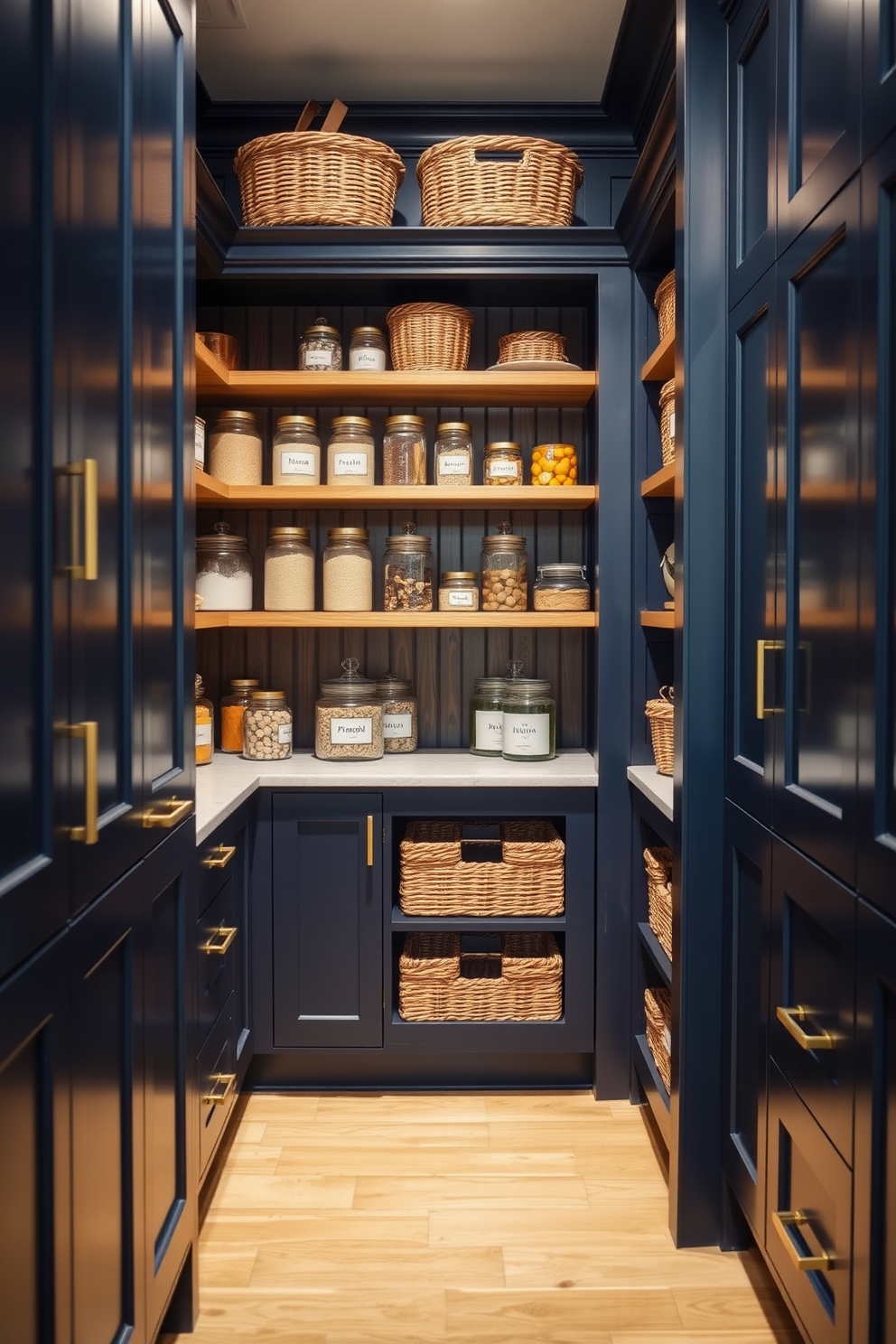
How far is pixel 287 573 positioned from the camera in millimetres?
2736

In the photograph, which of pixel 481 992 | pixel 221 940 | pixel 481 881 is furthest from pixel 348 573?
pixel 481 992

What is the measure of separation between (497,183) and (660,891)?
1.79 meters

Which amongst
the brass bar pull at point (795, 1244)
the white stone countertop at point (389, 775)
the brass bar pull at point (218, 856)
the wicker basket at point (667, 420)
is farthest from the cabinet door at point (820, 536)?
the brass bar pull at point (218, 856)

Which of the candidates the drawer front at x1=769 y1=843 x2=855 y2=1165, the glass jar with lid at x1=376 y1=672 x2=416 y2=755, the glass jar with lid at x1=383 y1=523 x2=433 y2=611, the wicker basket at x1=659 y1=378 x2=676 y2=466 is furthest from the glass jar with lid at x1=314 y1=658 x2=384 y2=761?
the drawer front at x1=769 y1=843 x2=855 y2=1165

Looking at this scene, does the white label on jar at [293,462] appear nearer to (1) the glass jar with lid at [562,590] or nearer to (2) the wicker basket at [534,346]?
(2) the wicker basket at [534,346]

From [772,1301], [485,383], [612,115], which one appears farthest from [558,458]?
[772,1301]

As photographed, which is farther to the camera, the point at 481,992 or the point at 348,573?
the point at 348,573

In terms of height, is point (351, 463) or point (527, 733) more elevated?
point (351, 463)

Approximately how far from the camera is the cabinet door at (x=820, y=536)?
4.06 feet

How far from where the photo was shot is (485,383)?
263 centimetres

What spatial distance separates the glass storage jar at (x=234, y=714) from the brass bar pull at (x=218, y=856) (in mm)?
689

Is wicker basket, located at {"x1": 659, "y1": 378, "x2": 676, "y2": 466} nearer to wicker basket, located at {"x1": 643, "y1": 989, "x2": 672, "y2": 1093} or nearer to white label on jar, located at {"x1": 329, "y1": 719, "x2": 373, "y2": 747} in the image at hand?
white label on jar, located at {"x1": 329, "y1": 719, "x2": 373, "y2": 747}

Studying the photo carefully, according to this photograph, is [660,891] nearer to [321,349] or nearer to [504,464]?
[504,464]

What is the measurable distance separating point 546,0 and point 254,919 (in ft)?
7.64
